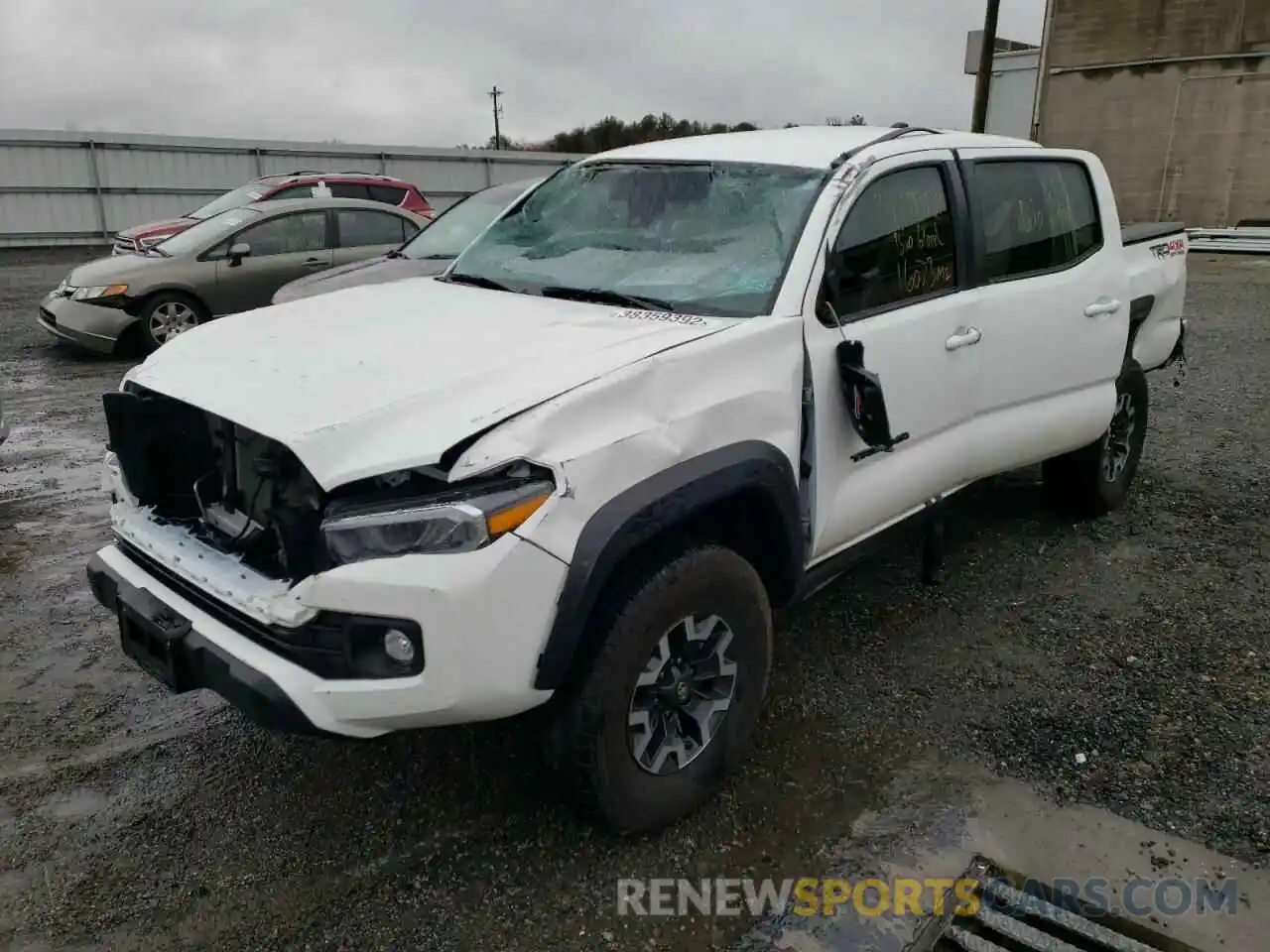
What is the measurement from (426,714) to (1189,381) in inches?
318

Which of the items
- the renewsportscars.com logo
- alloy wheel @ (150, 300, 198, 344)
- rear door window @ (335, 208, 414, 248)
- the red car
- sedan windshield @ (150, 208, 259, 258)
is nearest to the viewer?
the renewsportscars.com logo

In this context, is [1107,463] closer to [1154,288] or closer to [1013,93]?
[1154,288]

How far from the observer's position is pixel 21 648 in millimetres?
3820

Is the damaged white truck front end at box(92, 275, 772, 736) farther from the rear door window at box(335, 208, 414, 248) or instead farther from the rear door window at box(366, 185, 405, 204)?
the rear door window at box(366, 185, 405, 204)

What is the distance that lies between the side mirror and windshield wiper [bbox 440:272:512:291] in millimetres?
1241

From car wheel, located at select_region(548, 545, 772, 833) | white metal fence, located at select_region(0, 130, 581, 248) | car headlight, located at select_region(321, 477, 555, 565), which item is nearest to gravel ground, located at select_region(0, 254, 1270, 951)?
car wheel, located at select_region(548, 545, 772, 833)

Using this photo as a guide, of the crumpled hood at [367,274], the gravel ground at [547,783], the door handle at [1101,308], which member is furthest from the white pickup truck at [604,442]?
the crumpled hood at [367,274]

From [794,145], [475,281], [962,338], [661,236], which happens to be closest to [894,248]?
[962,338]

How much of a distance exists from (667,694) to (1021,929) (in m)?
1.07

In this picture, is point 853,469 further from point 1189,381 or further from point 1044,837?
point 1189,381

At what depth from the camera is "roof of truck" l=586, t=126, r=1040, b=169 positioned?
3512mm

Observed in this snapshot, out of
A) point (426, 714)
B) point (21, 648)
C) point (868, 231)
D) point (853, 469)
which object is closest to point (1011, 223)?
point (868, 231)

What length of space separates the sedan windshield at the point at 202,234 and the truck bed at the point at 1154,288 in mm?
7824

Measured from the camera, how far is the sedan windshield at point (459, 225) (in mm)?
7508
